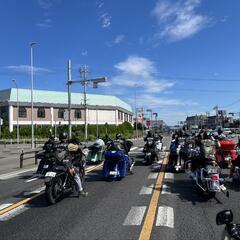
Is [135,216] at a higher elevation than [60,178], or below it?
below

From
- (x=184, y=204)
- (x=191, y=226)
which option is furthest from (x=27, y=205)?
(x=191, y=226)

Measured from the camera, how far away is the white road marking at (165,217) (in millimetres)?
8172

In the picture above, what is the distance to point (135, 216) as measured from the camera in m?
8.94

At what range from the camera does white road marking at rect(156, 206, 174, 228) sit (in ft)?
26.8

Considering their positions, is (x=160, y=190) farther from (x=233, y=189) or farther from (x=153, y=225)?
(x=153, y=225)

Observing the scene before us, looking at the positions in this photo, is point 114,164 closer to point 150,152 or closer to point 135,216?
point 135,216

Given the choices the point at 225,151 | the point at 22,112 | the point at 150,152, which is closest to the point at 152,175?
the point at 225,151

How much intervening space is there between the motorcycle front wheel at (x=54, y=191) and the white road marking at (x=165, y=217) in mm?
2652

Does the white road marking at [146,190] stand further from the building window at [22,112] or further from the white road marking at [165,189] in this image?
the building window at [22,112]

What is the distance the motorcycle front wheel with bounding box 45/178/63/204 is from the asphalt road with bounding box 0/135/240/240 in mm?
188

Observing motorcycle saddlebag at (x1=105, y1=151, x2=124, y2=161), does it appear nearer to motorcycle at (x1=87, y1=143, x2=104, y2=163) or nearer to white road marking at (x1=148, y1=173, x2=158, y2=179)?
white road marking at (x1=148, y1=173, x2=158, y2=179)

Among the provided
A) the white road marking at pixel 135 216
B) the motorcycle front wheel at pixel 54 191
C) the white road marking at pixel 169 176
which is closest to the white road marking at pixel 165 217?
the white road marking at pixel 135 216

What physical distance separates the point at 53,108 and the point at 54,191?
3897 inches

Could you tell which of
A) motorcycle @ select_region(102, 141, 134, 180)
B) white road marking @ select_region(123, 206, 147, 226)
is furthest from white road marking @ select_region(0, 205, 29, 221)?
motorcycle @ select_region(102, 141, 134, 180)
